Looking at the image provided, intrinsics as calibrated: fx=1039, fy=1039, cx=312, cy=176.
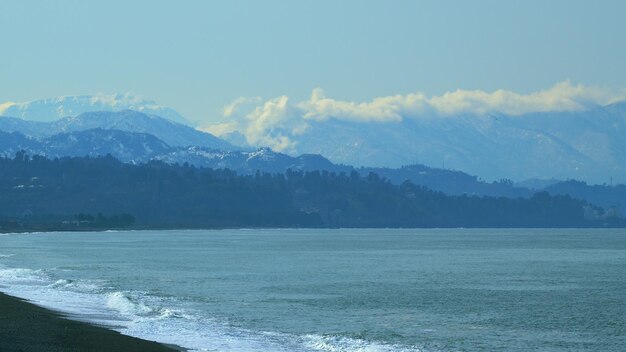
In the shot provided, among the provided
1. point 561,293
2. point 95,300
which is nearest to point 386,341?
point 95,300

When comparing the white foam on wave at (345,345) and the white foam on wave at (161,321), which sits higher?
the white foam on wave at (161,321)

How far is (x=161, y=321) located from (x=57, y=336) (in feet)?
56.8

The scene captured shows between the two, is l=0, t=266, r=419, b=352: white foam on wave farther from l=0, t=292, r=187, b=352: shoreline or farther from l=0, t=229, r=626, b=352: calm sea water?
l=0, t=292, r=187, b=352: shoreline

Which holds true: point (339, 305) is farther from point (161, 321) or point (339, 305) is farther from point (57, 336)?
point (57, 336)

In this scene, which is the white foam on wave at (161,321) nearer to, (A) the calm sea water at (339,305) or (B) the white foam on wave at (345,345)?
(B) the white foam on wave at (345,345)

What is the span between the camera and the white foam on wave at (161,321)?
241ft

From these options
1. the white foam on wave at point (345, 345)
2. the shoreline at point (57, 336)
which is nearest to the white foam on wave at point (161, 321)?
the white foam on wave at point (345, 345)

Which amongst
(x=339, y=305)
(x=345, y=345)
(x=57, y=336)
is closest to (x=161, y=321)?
(x=57, y=336)

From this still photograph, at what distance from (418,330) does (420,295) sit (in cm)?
3617

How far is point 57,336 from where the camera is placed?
70875mm

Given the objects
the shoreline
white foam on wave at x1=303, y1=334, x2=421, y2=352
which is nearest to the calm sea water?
white foam on wave at x1=303, y1=334, x2=421, y2=352

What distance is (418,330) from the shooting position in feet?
282

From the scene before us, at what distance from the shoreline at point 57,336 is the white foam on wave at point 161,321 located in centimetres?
258

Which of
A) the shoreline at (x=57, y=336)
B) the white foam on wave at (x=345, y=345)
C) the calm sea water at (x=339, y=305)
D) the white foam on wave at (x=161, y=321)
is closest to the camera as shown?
the shoreline at (x=57, y=336)
